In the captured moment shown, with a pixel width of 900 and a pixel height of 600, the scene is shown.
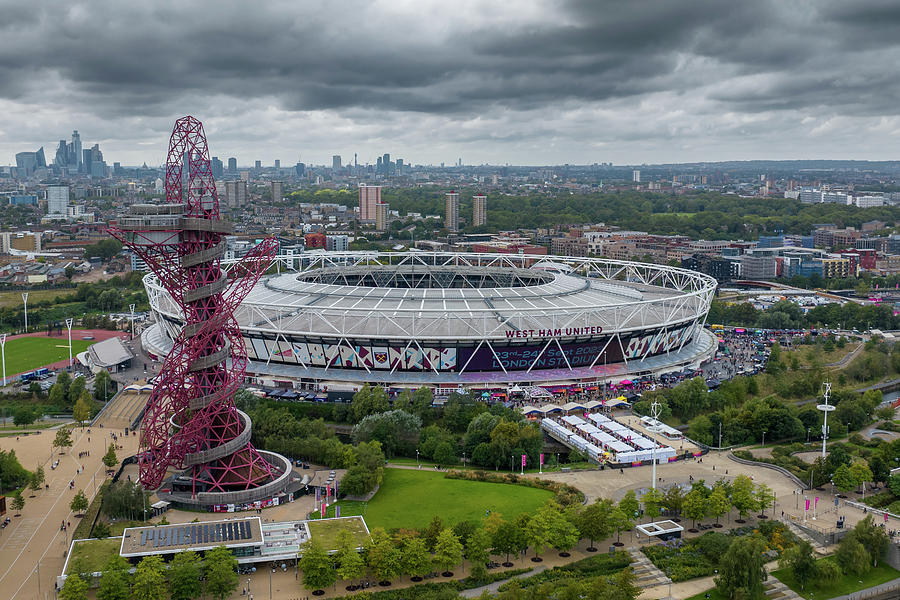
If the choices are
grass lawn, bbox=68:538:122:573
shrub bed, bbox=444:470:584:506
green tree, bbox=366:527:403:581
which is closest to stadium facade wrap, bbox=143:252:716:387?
shrub bed, bbox=444:470:584:506

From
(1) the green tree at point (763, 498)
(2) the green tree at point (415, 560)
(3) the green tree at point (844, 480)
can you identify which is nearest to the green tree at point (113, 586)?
(2) the green tree at point (415, 560)

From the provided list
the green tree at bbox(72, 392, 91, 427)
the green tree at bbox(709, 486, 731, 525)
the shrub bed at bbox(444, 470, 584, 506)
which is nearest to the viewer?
the green tree at bbox(709, 486, 731, 525)

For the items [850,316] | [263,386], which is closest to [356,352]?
[263,386]

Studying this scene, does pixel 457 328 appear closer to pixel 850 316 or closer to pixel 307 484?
pixel 307 484

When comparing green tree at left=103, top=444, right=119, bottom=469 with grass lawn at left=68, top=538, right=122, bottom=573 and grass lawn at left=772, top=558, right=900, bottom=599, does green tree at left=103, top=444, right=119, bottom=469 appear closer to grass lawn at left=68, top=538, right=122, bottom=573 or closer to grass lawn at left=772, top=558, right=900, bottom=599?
grass lawn at left=68, top=538, right=122, bottom=573

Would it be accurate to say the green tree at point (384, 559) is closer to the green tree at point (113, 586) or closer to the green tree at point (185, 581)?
the green tree at point (185, 581)

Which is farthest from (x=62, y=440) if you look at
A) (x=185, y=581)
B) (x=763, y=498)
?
(x=763, y=498)
